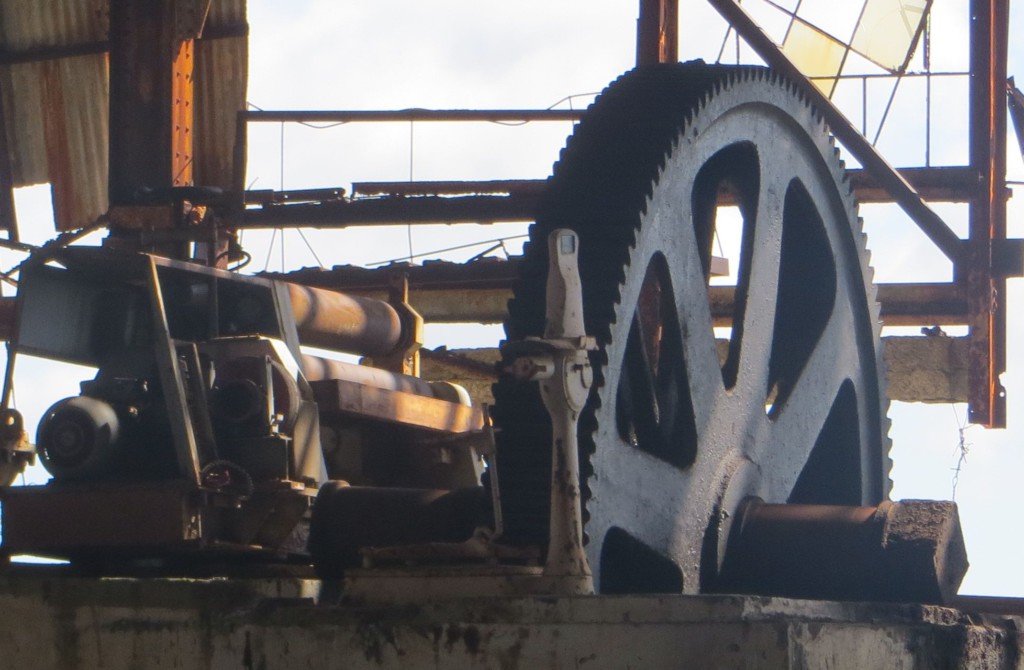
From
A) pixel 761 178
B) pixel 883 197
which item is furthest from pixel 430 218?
pixel 761 178

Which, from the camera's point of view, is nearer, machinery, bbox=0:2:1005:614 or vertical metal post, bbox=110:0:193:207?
machinery, bbox=0:2:1005:614

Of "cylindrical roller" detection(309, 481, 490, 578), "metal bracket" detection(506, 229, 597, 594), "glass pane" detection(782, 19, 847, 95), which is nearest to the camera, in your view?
"metal bracket" detection(506, 229, 597, 594)

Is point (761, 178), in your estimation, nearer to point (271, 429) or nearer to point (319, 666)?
point (271, 429)

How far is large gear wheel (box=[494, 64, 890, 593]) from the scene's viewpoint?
425cm

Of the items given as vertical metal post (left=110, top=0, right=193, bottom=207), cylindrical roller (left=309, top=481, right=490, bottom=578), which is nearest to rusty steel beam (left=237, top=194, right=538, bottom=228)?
vertical metal post (left=110, top=0, right=193, bottom=207)

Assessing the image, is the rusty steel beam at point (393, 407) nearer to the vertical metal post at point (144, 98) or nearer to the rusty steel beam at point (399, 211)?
the rusty steel beam at point (399, 211)

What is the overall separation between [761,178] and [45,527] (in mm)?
2295

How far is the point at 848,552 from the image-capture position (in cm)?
453

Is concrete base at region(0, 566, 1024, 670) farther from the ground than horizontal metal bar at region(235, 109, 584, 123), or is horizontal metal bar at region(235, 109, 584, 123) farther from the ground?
horizontal metal bar at region(235, 109, 584, 123)

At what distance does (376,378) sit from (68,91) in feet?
35.4

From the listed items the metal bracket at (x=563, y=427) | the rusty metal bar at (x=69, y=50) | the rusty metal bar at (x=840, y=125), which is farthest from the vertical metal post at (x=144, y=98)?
the metal bracket at (x=563, y=427)

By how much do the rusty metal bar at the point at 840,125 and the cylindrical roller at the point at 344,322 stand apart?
4.43 meters

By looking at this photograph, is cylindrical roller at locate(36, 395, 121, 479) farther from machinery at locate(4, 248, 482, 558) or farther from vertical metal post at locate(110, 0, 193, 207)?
vertical metal post at locate(110, 0, 193, 207)

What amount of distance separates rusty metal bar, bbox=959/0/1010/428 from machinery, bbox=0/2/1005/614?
6598mm
